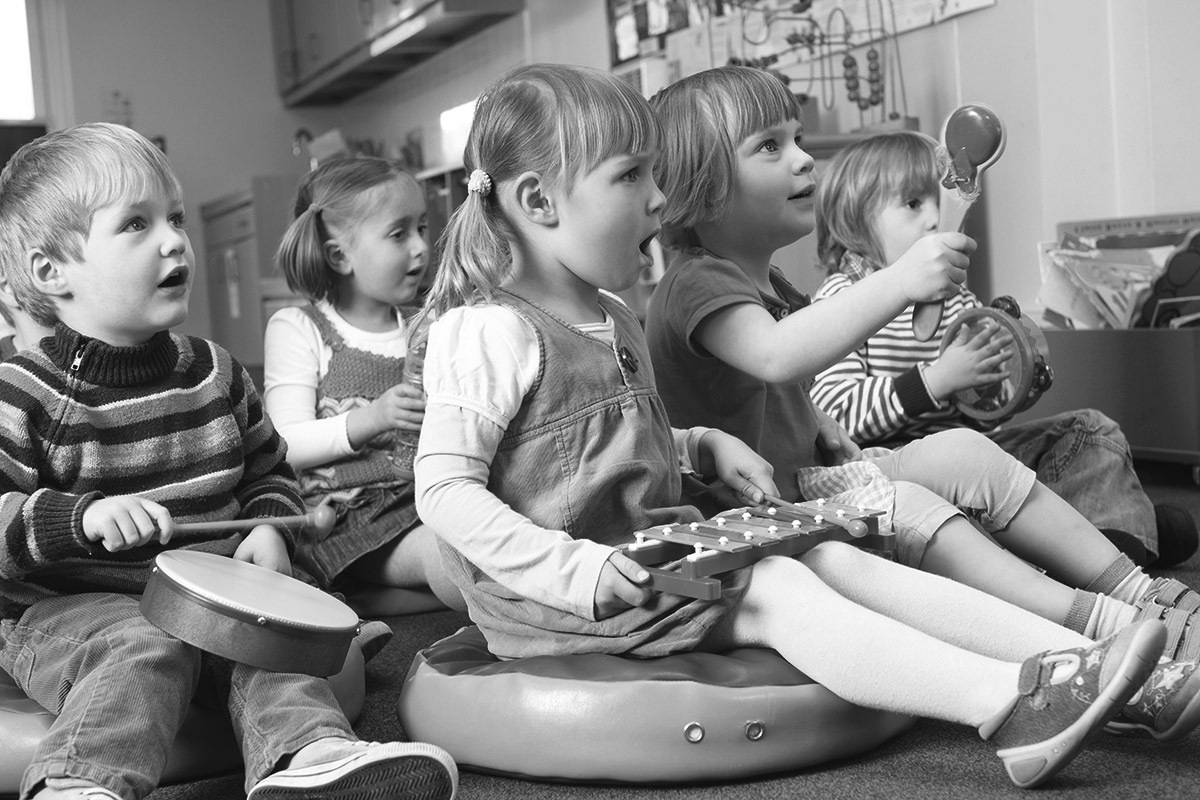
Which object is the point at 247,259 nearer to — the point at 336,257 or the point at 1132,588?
the point at 336,257

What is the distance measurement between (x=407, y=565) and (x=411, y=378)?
26cm

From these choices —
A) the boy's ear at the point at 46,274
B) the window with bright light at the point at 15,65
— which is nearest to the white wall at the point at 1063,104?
the boy's ear at the point at 46,274

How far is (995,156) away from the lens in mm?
1268

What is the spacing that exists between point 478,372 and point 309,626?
26 cm

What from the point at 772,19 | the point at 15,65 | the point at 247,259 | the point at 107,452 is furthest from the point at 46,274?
the point at 15,65

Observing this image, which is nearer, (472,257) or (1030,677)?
(1030,677)

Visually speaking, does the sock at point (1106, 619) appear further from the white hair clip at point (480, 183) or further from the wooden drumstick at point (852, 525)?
the white hair clip at point (480, 183)

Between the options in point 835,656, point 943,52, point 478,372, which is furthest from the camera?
point 943,52

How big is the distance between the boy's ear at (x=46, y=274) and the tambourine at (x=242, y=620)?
0.30m

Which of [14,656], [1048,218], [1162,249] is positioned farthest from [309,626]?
[1048,218]

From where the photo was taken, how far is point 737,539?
1.03 m

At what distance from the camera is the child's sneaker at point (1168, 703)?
3.06 ft

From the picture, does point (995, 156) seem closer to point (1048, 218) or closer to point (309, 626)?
point (309, 626)

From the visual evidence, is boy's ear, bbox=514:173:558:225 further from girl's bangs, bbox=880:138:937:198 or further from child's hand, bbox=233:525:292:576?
girl's bangs, bbox=880:138:937:198
